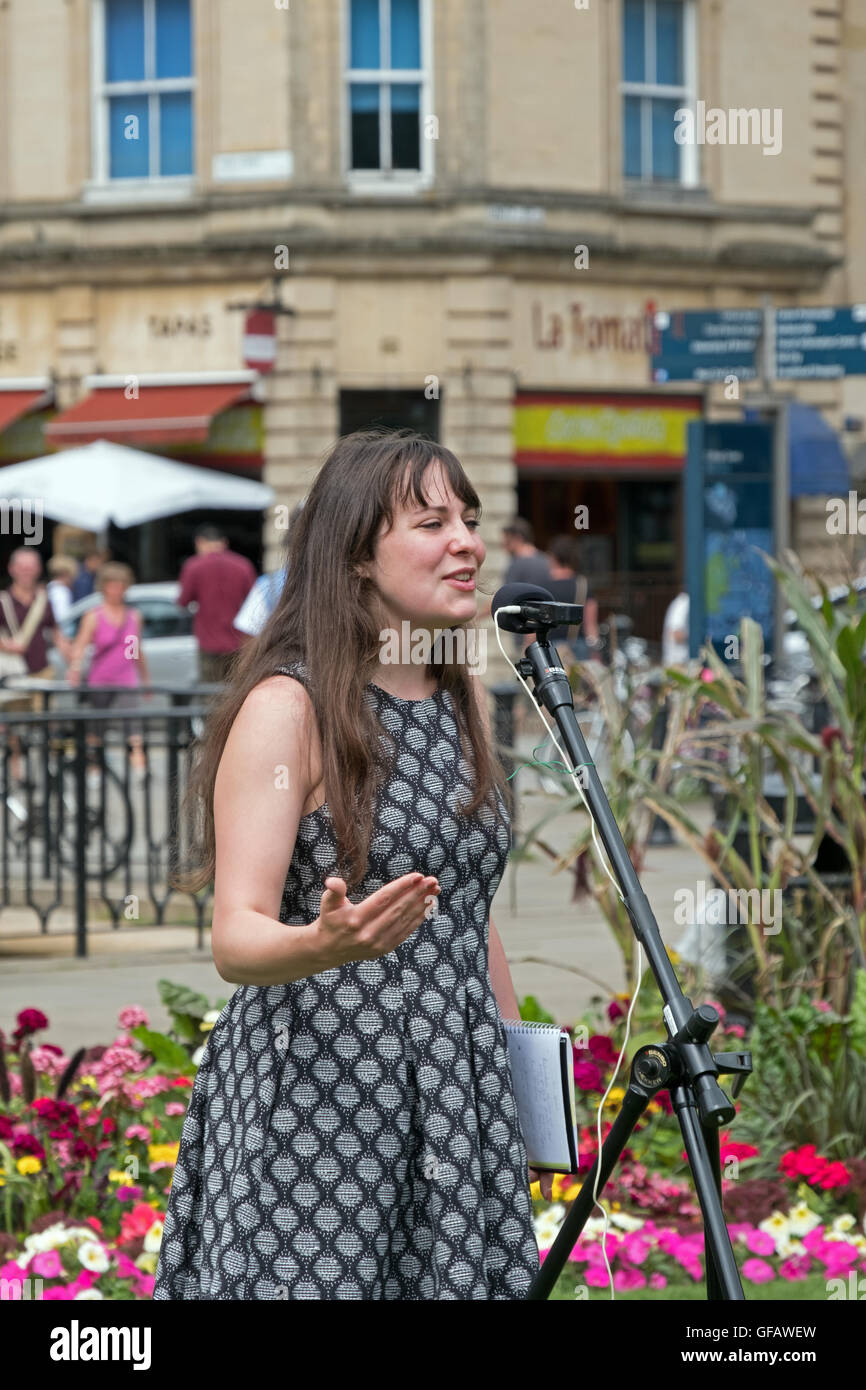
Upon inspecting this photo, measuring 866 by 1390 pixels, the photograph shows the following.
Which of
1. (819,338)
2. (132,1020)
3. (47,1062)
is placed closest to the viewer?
(47,1062)

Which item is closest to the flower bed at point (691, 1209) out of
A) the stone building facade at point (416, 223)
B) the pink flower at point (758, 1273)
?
the pink flower at point (758, 1273)

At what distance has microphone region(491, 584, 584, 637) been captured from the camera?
262cm

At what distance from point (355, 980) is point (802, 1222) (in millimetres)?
2214

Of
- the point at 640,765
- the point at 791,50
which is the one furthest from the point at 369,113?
the point at 640,765

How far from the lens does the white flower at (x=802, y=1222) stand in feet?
14.7

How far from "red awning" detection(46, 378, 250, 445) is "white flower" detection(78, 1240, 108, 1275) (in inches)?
730

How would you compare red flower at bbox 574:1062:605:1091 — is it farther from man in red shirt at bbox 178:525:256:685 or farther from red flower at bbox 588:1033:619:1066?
man in red shirt at bbox 178:525:256:685

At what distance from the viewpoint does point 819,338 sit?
13227 mm

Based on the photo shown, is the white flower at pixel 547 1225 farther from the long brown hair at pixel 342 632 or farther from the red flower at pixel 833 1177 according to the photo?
the long brown hair at pixel 342 632

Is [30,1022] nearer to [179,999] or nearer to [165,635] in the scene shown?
[179,999]

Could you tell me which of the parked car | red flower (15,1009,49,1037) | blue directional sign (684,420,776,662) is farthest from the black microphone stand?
the parked car

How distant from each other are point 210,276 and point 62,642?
374 inches

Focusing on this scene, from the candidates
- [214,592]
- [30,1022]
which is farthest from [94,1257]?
[214,592]
